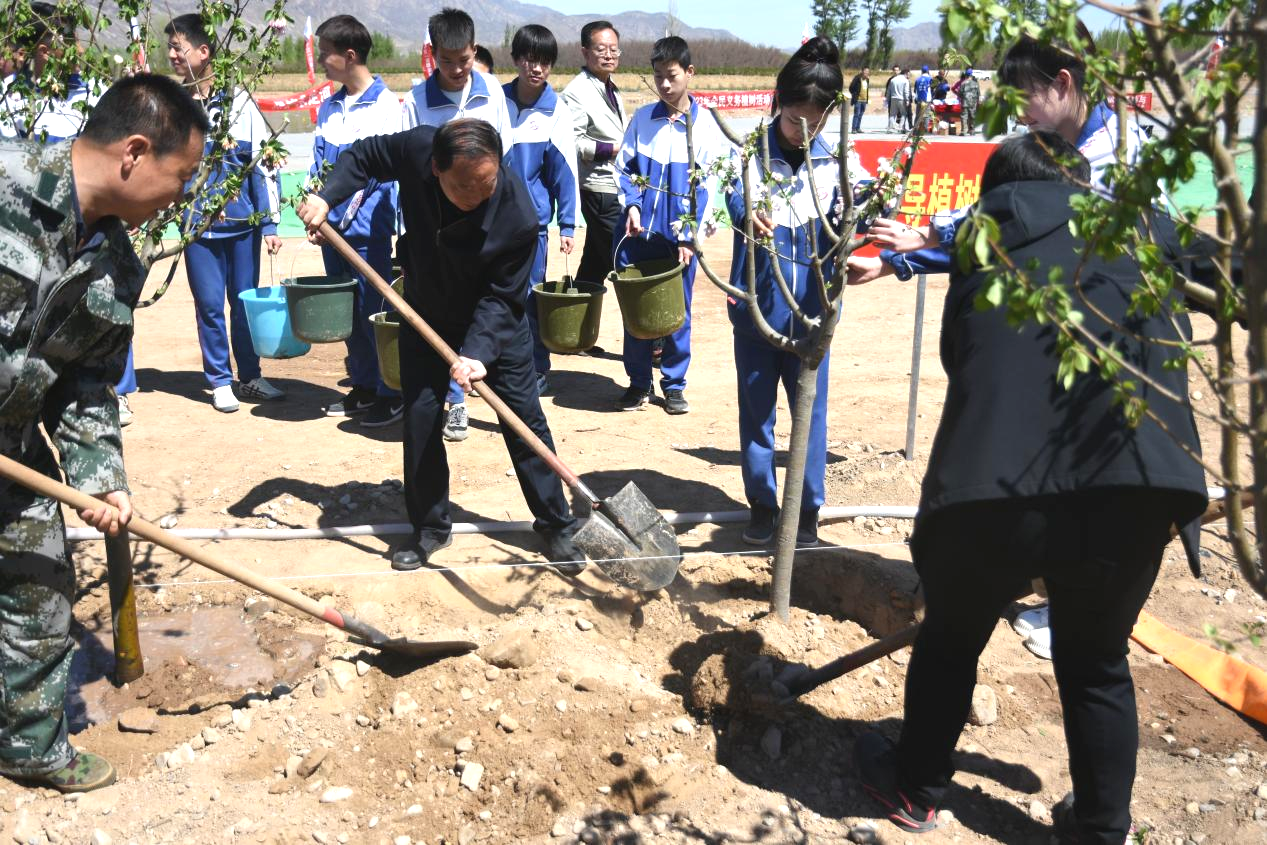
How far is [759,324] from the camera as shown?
3.75 metres

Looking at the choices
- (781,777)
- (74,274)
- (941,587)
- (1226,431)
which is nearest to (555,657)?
(781,777)

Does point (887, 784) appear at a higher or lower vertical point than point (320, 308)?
lower

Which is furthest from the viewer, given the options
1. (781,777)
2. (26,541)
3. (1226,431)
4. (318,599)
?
(318,599)

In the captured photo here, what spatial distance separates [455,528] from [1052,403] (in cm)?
298

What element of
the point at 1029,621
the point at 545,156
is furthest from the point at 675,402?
the point at 1029,621

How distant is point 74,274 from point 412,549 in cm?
207

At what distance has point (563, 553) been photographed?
4.66m

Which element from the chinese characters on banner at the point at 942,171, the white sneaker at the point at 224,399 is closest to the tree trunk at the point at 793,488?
the chinese characters on banner at the point at 942,171

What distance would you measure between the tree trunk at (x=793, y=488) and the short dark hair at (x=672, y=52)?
3.13 metres

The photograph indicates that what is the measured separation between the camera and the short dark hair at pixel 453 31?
604 centimetres

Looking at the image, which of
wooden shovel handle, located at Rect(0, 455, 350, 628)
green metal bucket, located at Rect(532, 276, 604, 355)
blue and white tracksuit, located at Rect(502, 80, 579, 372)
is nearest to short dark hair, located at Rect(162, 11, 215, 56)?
blue and white tracksuit, located at Rect(502, 80, 579, 372)

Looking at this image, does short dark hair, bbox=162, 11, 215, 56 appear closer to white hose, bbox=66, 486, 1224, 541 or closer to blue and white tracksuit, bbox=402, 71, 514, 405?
blue and white tracksuit, bbox=402, 71, 514, 405

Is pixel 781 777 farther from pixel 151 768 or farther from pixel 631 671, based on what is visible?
pixel 151 768

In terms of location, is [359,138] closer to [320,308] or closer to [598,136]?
[320,308]
